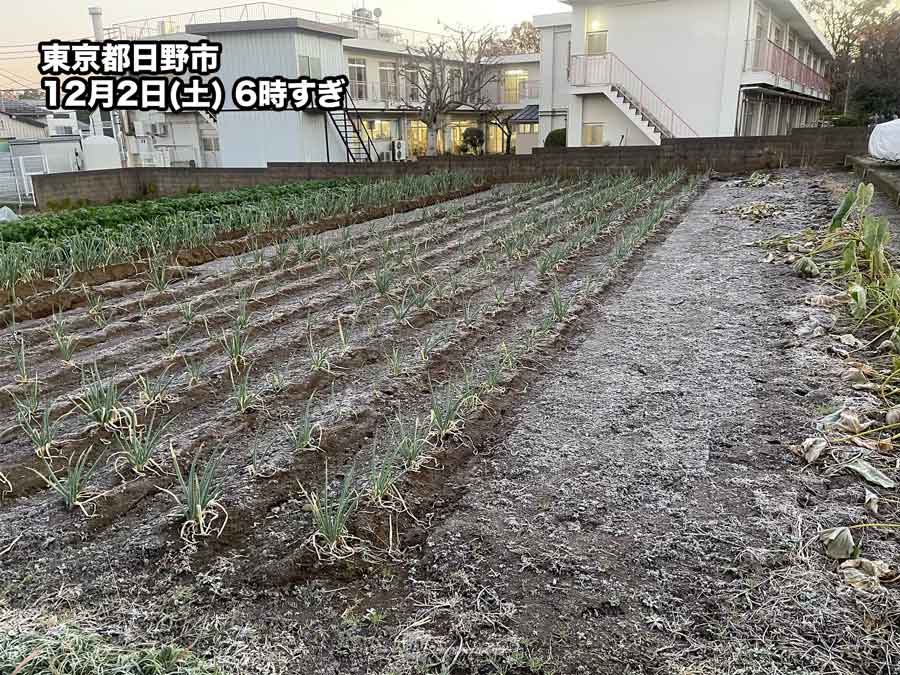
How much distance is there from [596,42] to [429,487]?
14.9 metres

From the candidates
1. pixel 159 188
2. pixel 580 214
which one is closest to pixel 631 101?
pixel 580 214

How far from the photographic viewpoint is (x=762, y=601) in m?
1.62

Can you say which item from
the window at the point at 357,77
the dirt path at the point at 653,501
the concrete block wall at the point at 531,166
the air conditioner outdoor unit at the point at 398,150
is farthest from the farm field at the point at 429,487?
the window at the point at 357,77

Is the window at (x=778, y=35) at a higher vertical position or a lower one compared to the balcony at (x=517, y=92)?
higher

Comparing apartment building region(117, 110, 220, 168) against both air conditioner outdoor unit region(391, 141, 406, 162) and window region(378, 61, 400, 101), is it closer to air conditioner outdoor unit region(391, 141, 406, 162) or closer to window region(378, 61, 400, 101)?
air conditioner outdoor unit region(391, 141, 406, 162)

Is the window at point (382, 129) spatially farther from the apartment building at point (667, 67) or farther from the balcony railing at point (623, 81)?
the balcony railing at point (623, 81)

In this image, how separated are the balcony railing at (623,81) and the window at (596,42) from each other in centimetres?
33

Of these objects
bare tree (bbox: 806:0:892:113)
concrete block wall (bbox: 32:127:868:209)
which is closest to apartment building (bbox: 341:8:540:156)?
concrete block wall (bbox: 32:127:868:209)

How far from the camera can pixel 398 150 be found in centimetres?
2138

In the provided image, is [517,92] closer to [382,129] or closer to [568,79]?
[382,129]

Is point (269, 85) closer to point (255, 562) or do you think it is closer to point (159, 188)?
point (159, 188)

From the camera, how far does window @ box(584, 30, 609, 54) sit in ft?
47.7

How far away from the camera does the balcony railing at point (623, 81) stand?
14109 mm

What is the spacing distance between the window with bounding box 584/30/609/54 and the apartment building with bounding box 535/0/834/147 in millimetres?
23
